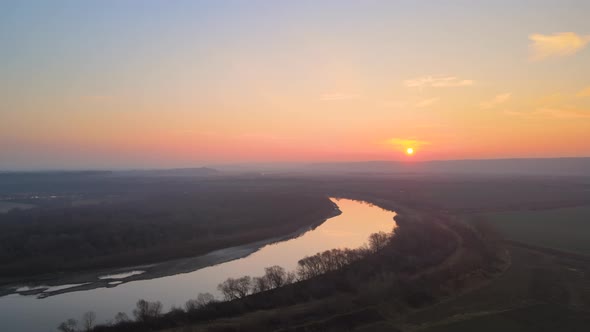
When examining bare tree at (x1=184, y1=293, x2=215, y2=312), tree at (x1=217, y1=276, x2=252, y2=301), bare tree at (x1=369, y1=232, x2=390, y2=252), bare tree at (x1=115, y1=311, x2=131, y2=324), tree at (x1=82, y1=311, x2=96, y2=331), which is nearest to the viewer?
tree at (x1=82, y1=311, x2=96, y2=331)

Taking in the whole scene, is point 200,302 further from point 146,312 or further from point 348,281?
point 348,281

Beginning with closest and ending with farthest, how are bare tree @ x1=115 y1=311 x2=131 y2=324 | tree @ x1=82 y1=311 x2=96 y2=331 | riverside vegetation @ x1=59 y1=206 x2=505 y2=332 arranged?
tree @ x1=82 y1=311 x2=96 y2=331
riverside vegetation @ x1=59 y1=206 x2=505 y2=332
bare tree @ x1=115 y1=311 x2=131 y2=324

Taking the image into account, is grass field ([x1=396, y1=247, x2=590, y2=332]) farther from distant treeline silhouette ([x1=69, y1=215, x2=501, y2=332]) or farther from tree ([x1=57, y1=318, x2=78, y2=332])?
tree ([x1=57, y1=318, x2=78, y2=332])

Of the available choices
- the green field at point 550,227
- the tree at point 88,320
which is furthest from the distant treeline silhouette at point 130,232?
the green field at point 550,227

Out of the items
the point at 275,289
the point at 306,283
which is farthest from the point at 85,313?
the point at 306,283

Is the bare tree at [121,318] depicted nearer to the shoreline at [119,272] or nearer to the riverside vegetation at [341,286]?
the riverside vegetation at [341,286]

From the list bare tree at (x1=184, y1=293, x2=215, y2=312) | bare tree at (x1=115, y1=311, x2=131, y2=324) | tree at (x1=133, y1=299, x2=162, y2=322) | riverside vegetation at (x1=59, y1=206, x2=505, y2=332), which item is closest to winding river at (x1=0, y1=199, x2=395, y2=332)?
bare tree at (x1=115, y1=311, x2=131, y2=324)
